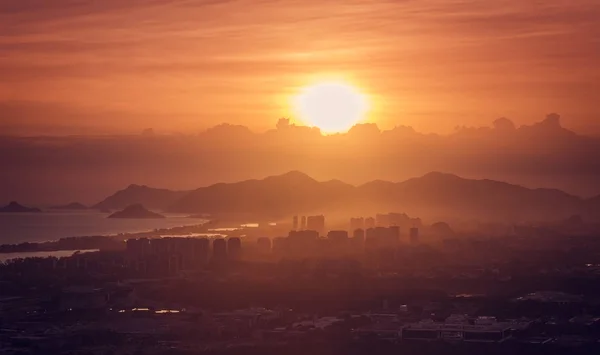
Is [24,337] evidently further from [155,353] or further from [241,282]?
[241,282]

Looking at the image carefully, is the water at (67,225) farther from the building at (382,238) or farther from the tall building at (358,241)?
the building at (382,238)

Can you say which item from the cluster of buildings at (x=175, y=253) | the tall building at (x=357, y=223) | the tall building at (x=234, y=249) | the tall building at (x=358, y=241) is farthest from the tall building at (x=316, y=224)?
the tall building at (x=234, y=249)

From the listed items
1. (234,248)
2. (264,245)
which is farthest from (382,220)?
(234,248)

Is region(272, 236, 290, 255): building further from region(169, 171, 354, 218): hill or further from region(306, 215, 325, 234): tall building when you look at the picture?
region(169, 171, 354, 218): hill

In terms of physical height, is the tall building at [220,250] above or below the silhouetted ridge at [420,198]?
below

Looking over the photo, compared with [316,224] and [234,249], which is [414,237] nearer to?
[316,224]

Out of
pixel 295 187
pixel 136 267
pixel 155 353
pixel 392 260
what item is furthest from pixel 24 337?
pixel 295 187

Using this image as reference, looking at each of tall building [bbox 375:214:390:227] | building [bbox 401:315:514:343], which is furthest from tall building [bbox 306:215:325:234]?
building [bbox 401:315:514:343]
